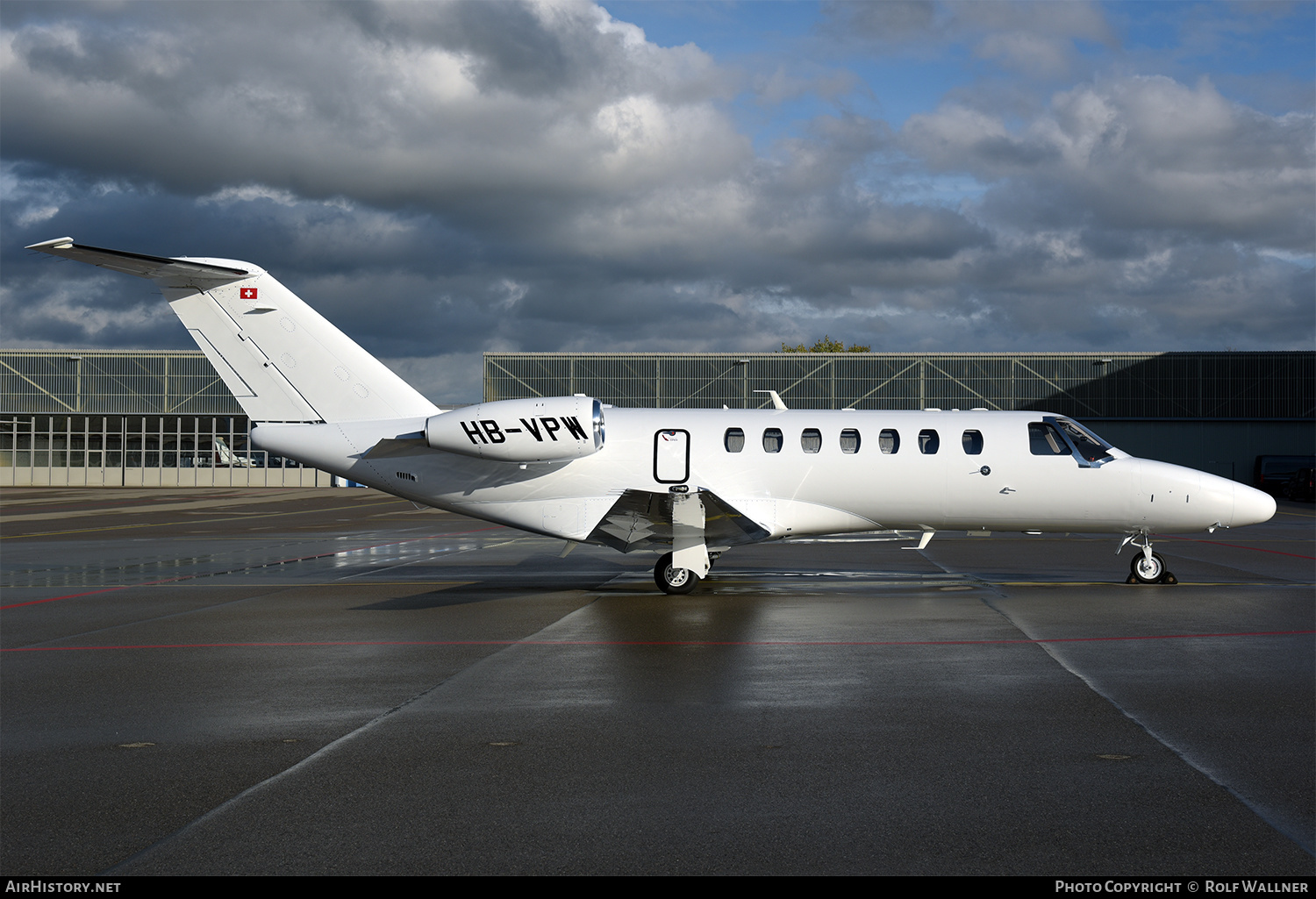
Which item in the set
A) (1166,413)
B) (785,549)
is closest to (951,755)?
(785,549)

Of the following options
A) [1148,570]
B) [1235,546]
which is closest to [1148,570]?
[1148,570]

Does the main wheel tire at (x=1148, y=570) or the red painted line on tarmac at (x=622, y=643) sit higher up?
the main wheel tire at (x=1148, y=570)

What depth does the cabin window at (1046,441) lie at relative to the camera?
15695mm

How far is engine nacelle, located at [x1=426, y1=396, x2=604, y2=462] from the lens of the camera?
14305mm

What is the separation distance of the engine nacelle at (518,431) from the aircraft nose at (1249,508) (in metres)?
9.95

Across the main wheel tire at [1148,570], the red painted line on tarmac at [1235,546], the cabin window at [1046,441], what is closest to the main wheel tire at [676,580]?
the cabin window at [1046,441]

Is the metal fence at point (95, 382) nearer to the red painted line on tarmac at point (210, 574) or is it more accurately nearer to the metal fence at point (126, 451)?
the metal fence at point (126, 451)

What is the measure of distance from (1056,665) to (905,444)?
6.48 metres

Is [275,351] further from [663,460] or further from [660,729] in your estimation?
[660,729]

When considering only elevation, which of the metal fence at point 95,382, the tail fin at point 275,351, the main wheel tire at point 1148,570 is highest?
the metal fence at point 95,382

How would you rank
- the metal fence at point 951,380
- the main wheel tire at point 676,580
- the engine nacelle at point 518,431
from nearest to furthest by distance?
the engine nacelle at point 518,431
the main wheel tire at point 676,580
the metal fence at point 951,380

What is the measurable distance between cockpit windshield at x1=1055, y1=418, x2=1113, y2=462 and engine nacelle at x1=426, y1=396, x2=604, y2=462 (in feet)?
24.5

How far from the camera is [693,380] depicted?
2381 inches

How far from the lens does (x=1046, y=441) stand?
15758 millimetres
